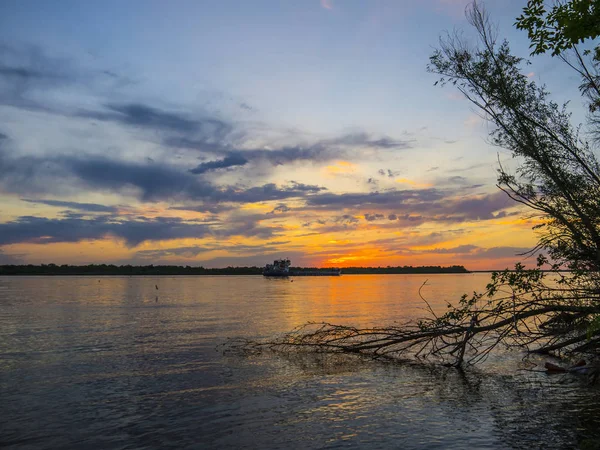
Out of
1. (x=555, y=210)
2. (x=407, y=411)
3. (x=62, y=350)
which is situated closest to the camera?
(x=407, y=411)

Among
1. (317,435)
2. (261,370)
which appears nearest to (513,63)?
(317,435)

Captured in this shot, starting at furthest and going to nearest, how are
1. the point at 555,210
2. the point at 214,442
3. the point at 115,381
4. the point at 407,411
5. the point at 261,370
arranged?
the point at 261,370
the point at 115,381
the point at 555,210
the point at 407,411
the point at 214,442

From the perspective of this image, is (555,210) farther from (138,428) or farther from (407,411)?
(138,428)

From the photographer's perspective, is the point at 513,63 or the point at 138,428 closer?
the point at 138,428

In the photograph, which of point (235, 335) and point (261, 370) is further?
point (235, 335)

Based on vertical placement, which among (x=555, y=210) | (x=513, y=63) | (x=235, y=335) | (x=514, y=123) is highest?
(x=513, y=63)

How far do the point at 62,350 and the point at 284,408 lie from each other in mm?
14963

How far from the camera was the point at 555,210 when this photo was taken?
605 inches

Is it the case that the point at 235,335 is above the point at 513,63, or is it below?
below

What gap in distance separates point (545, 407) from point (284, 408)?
7324 mm

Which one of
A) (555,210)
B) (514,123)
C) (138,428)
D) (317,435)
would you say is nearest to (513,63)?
(514,123)

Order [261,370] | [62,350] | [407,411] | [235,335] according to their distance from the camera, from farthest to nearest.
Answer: [235,335] < [62,350] < [261,370] < [407,411]

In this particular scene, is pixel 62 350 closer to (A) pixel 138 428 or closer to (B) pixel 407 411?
(A) pixel 138 428

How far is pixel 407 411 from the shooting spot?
12.7 m
